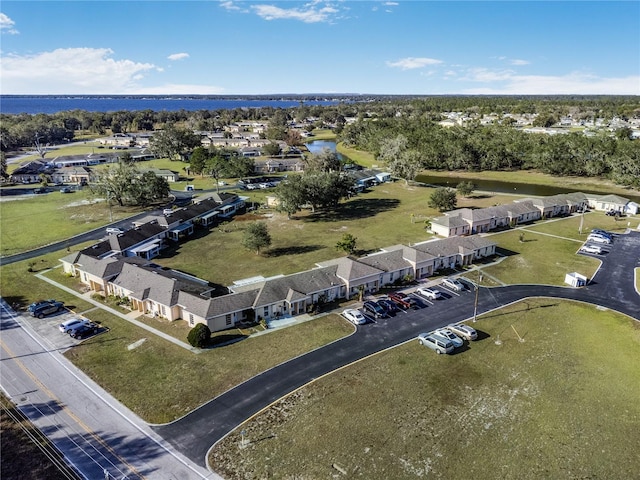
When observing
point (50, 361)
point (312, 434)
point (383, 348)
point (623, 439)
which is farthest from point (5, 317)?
point (623, 439)

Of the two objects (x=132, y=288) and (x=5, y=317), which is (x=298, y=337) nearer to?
(x=132, y=288)

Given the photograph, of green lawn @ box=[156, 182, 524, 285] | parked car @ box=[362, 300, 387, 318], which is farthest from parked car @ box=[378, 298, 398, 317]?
green lawn @ box=[156, 182, 524, 285]

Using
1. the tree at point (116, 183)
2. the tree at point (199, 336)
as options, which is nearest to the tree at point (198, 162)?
the tree at point (116, 183)

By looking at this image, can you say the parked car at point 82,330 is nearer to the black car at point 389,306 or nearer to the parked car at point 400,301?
the black car at point 389,306

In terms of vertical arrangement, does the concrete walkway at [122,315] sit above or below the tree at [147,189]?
below

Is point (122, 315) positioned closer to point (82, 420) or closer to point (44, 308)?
point (44, 308)

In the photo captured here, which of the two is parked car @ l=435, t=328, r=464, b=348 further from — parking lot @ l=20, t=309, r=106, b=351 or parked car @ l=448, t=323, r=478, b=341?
parking lot @ l=20, t=309, r=106, b=351
